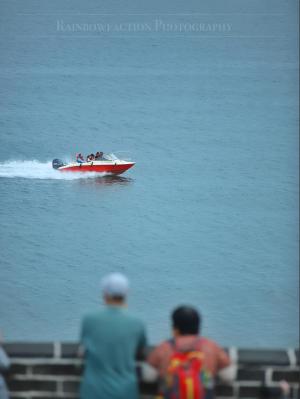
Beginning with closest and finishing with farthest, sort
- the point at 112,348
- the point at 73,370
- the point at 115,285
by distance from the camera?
the point at 115,285 → the point at 112,348 → the point at 73,370

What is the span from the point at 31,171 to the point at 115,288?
59003 mm

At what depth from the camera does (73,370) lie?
18.0 feet

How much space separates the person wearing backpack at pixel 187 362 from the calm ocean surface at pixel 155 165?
37312mm

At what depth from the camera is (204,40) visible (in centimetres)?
7925

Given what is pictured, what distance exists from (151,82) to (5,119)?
1299 centimetres

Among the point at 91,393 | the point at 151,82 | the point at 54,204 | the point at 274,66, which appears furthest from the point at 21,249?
the point at 91,393

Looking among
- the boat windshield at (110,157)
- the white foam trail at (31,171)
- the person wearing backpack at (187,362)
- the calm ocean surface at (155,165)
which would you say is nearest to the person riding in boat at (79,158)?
the white foam trail at (31,171)

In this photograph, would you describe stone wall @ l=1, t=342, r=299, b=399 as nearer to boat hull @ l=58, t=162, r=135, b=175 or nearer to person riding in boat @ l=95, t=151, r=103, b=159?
person riding in boat @ l=95, t=151, r=103, b=159

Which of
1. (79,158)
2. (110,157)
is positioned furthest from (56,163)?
(110,157)

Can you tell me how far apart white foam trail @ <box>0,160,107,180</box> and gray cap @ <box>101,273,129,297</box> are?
57.7m

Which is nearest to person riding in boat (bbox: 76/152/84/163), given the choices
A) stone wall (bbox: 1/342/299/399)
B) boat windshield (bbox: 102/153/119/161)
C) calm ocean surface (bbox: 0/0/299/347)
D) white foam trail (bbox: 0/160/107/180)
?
white foam trail (bbox: 0/160/107/180)

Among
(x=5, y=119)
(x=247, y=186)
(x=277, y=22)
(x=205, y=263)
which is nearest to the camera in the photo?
(x=205, y=263)

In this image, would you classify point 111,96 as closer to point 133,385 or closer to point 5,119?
point 5,119

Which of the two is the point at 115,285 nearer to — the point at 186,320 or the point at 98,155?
the point at 186,320
